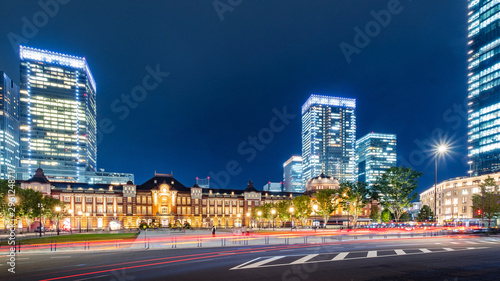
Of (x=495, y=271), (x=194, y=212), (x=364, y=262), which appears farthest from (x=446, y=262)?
(x=194, y=212)

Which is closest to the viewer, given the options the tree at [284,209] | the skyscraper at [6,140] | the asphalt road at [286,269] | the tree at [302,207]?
the asphalt road at [286,269]

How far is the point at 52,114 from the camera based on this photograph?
189m

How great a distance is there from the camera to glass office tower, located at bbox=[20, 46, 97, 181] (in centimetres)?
18425

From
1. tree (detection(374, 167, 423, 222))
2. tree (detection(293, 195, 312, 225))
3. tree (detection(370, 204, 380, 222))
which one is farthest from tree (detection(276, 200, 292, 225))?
tree (detection(370, 204, 380, 222))

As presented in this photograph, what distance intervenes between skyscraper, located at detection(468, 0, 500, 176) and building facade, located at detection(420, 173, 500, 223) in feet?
83.3

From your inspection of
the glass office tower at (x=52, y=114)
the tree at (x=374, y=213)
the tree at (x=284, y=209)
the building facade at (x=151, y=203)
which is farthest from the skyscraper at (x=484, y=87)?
the glass office tower at (x=52, y=114)

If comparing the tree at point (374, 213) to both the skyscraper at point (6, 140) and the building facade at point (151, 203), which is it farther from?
the skyscraper at point (6, 140)

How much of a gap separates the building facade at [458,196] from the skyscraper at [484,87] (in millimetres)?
25397

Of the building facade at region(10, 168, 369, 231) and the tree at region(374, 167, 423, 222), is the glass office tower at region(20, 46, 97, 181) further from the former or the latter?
the tree at region(374, 167, 423, 222)

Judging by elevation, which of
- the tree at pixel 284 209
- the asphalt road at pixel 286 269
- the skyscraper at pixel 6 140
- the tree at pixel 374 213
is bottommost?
the tree at pixel 374 213

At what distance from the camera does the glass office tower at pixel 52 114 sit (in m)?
184

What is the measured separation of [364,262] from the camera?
1889 centimetres

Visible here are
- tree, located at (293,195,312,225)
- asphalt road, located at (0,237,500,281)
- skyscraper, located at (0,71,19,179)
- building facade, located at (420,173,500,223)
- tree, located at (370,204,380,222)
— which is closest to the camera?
asphalt road, located at (0,237,500,281)

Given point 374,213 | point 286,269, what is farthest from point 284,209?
point 286,269
